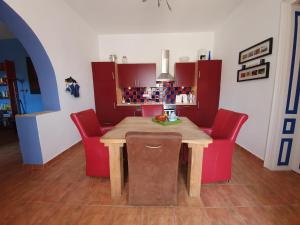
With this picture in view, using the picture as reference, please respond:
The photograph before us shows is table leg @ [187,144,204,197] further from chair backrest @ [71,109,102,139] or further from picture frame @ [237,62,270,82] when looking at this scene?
picture frame @ [237,62,270,82]

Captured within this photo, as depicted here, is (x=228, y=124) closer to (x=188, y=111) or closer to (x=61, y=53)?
(x=188, y=111)

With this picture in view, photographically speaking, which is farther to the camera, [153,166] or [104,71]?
[104,71]

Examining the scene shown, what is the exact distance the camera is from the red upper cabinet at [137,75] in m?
3.70

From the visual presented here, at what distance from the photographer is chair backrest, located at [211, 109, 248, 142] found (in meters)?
1.50

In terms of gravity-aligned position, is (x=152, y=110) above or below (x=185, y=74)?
below

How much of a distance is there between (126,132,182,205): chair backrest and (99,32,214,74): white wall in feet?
10.8

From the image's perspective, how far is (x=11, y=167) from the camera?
2.12m

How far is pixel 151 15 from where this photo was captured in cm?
293

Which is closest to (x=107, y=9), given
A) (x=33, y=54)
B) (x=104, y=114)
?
(x=33, y=54)

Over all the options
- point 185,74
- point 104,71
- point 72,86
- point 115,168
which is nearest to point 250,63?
point 185,74

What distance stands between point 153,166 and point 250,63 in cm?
260

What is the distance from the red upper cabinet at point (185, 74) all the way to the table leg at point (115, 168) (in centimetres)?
285

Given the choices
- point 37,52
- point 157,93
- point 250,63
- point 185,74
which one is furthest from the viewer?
point 157,93

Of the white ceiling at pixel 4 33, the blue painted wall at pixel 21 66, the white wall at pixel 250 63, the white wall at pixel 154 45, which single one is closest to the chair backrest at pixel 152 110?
the white wall at pixel 250 63
